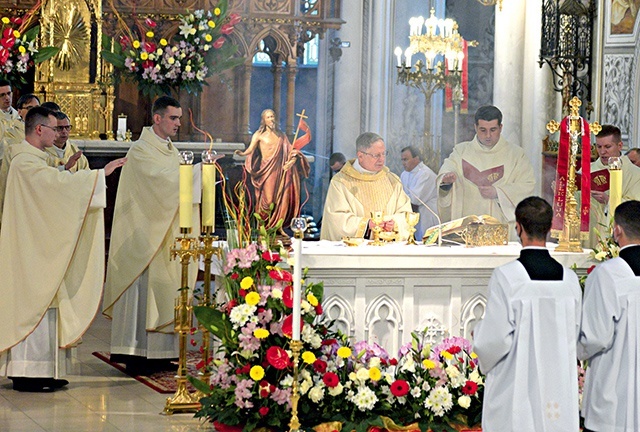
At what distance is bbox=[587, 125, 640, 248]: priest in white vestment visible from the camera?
7.94 meters

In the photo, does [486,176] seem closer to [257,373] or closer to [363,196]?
[363,196]

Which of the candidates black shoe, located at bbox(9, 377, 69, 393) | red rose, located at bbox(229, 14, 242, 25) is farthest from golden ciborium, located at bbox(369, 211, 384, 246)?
red rose, located at bbox(229, 14, 242, 25)

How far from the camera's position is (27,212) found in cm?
782

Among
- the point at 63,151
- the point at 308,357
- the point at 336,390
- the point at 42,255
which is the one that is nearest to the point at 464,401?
the point at 336,390

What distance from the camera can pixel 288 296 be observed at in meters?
6.09

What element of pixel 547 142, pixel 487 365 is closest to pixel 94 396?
pixel 487 365

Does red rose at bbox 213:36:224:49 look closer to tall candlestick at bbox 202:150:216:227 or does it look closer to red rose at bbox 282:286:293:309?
tall candlestick at bbox 202:150:216:227

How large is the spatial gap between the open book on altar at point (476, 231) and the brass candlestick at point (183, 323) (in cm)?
141

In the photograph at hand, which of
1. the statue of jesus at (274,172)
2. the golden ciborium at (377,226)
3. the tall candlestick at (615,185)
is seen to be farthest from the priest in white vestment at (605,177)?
the statue of jesus at (274,172)

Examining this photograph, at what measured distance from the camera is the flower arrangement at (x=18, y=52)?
1204 centimetres

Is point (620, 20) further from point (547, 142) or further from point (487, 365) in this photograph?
point (487, 365)

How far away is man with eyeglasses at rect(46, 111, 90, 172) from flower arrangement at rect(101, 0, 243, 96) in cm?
354

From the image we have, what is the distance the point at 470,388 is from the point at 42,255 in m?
3.04

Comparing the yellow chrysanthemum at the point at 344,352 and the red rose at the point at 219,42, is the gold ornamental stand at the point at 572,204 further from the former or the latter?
the red rose at the point at 219,42
